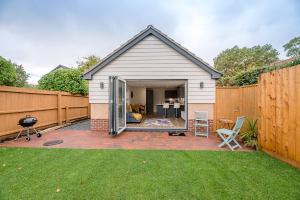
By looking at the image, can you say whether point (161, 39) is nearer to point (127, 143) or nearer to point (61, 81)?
point (127, 143)

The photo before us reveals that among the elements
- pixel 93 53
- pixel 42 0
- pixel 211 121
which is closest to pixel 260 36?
pixel 211 121

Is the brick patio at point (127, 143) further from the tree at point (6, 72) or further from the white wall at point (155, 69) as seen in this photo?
the tree at point (6, 72)

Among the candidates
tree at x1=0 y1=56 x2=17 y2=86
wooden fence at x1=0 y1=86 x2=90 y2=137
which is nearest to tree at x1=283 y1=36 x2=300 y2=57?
wooden fence at x1=0 y1=86 x2=90 y2=137

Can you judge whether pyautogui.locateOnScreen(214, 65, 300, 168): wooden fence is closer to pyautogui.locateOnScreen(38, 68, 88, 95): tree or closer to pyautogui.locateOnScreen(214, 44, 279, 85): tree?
pyautogui.locateOnScreen(38, 68, 88, 95): tree

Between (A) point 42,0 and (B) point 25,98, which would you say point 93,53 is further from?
(B) point 25,98

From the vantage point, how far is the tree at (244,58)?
23891mm

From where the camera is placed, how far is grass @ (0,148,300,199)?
8.46ft

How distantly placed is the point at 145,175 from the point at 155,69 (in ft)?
17.0

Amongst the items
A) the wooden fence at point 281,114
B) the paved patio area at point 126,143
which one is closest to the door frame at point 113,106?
the paved patio area at point 126,143

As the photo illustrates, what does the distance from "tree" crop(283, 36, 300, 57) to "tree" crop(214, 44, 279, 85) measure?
230cm

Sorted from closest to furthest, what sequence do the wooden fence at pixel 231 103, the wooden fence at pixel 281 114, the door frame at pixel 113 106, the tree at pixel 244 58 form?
the wooden fence at pixel 281 114
the door frame at pixel 113 106
the wooden fence at pixel 231 103
the tree at pixel 244 58

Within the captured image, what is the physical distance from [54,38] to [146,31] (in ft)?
32.3

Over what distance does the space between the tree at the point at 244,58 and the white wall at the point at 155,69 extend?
18.1m

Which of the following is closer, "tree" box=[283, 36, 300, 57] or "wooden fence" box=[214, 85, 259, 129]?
"wooden fence" box=[214, 85, 259, 129]
